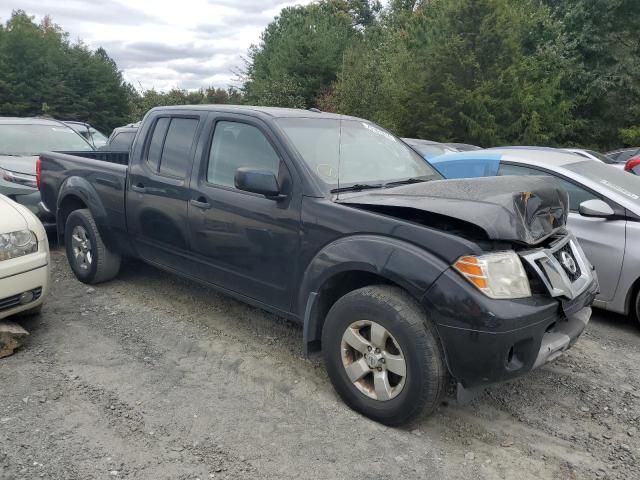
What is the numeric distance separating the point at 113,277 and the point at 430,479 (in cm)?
404

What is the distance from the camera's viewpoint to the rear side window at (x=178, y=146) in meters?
4.50

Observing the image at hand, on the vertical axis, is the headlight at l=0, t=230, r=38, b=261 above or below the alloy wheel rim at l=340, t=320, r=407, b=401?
above

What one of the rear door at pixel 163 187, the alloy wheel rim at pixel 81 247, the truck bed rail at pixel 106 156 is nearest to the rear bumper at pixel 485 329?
the rear door at pixel 163 187

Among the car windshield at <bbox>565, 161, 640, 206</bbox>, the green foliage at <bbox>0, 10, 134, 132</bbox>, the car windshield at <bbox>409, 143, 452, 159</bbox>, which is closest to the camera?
the car windshield at <bbox>565, 161, 640, 206</bbox>

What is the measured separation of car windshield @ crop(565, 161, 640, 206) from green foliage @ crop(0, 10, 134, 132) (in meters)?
31.5

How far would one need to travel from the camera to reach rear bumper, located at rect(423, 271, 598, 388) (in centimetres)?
285

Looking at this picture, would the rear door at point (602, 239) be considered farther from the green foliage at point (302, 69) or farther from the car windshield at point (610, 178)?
the green foliage at point (302, 69)

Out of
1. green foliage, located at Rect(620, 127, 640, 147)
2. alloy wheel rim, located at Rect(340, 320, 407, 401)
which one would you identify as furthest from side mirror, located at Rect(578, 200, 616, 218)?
green foliage, located at Rect(620, 127, 640, 147)

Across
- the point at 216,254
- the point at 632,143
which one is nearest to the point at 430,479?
the point at 216,254

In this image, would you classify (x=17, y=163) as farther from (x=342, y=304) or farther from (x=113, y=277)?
(x=342, y=304)

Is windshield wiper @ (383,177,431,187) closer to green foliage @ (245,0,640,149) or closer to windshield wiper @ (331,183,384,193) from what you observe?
windshield wiper @ (331,183,384,193)

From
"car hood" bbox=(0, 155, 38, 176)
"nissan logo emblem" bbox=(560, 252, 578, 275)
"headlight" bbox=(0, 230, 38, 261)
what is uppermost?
"nissan logo emblem" bbox=(560, 252, 578, 275)

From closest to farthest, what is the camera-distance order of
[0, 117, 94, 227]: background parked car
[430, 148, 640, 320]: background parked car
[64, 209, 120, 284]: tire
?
[430, 148, 640, 320]: background parked car → [64, 209, 120, 284]: tire → [0, 117, 94, 227]: background parked car

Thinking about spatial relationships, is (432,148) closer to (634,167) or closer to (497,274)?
(634,167)
